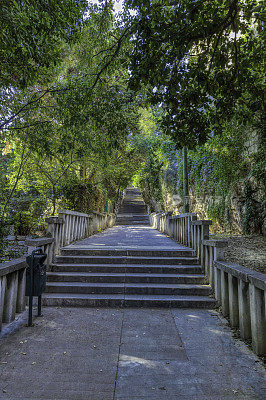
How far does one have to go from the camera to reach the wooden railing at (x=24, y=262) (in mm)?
3637

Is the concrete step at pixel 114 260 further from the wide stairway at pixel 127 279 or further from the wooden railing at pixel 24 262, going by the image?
the wooden railing at pixel 24 262

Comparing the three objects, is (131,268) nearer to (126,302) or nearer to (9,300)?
(126,302)

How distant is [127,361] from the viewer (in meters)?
2.72

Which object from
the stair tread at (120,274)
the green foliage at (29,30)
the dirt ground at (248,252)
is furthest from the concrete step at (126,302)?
the green foliage at (29,30)

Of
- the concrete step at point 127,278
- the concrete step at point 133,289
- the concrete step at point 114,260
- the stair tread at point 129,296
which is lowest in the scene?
the stair tread at point 129,296

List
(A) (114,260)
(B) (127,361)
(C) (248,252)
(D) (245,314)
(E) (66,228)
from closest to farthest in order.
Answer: (B) (127,361), (D) (245,314), (A) (114,260), (C) (248,252), (E) (66,228)

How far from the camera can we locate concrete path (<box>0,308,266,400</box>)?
2230 millimetres

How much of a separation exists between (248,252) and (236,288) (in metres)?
3.25

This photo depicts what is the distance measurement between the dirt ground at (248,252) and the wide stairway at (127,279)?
3.70 ft

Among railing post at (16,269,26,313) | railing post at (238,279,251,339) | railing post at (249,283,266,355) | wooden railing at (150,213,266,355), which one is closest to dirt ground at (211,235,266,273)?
wooden railing at (150,213,266,355)

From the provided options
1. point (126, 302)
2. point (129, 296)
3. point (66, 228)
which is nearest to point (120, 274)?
point (129, 296)

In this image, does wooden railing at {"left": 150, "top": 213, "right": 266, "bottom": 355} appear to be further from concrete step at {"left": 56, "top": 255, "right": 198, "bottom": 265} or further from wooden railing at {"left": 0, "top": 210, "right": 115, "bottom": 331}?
wooden railing at {"left": 0, "top": 210, "right": 115, "bottom": 331}

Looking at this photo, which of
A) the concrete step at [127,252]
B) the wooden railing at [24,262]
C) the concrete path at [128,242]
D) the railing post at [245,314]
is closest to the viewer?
the railing post at [245,314]

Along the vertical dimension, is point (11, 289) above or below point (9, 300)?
above
